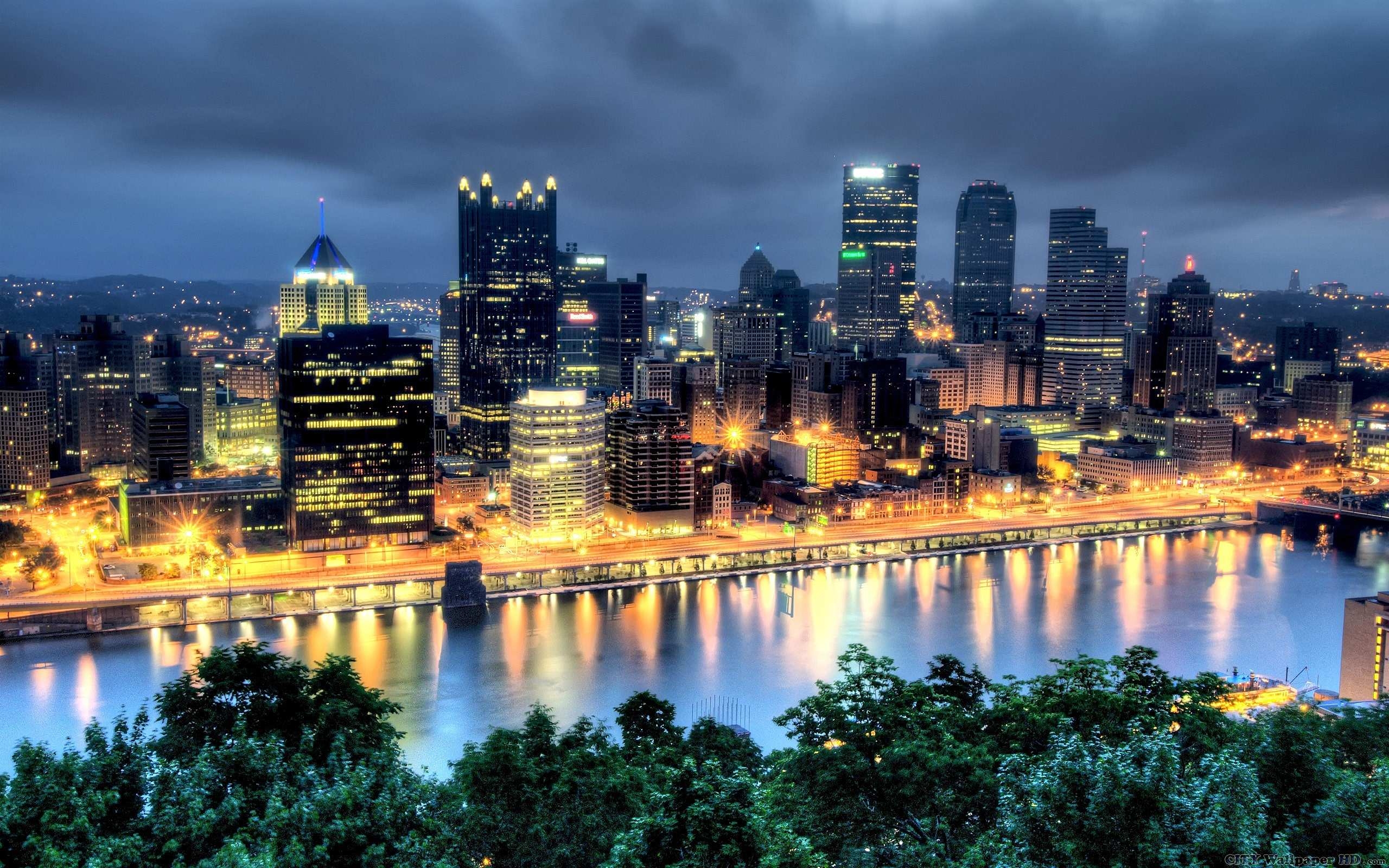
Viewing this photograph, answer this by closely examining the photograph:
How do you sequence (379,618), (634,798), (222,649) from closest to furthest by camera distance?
(634,798) < (222,649) < (379,618)

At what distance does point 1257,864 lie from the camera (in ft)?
17.4

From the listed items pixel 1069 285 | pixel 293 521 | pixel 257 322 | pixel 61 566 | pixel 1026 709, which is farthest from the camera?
pixel 257 322

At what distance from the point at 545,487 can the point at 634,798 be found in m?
21.2

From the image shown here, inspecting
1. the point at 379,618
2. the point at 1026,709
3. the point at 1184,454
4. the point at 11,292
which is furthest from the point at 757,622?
the point at 11,292

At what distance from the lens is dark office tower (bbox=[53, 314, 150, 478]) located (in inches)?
1483

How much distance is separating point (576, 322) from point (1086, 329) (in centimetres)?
2662

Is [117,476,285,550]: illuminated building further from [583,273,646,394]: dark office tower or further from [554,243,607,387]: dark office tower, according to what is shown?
[583,273,646,394]: dark office tower

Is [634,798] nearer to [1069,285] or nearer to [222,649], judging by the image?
[222,649]

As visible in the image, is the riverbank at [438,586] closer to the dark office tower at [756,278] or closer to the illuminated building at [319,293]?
the illuminated building at [319,293]

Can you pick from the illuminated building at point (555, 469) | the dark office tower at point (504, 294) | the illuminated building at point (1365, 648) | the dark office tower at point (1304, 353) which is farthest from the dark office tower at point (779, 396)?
the illuminated building at point (1365, 648)

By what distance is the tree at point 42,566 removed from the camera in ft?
75.7

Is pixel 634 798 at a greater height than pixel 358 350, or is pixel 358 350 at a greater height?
pixel 358 350

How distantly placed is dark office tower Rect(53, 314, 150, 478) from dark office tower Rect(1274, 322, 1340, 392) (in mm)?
55810

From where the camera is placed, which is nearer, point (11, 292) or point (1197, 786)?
point (1197, 786)
